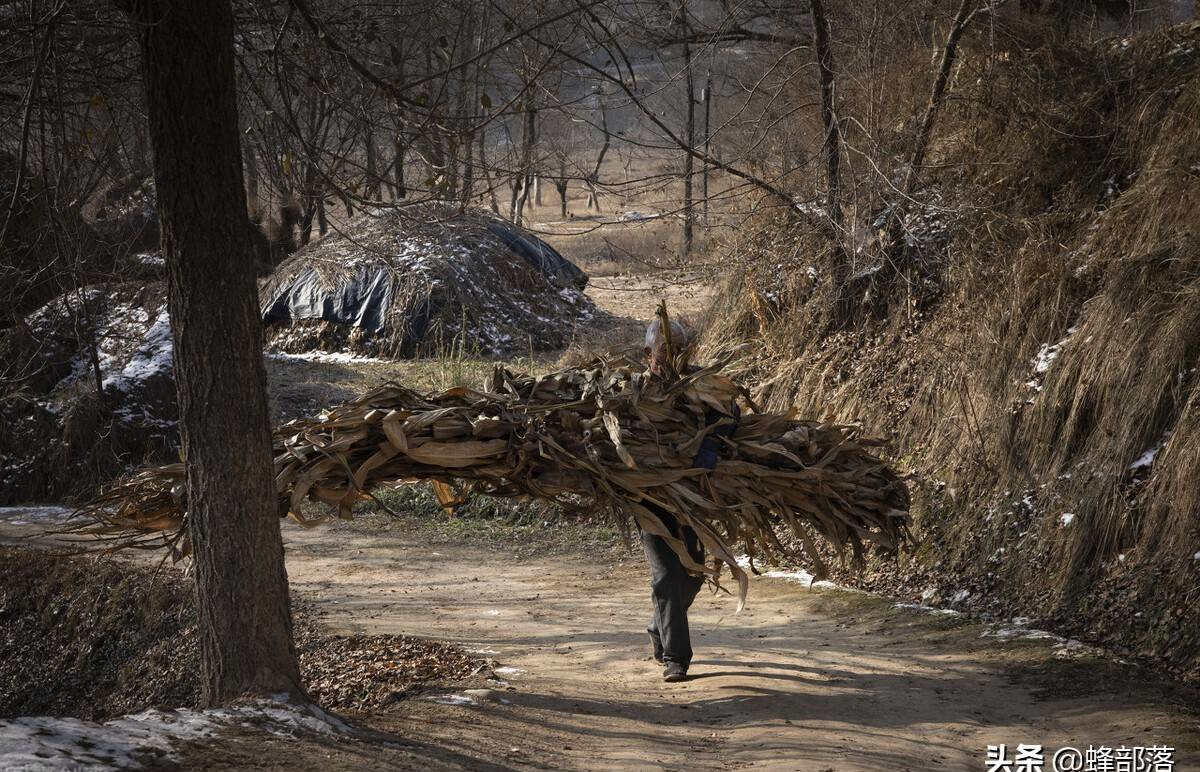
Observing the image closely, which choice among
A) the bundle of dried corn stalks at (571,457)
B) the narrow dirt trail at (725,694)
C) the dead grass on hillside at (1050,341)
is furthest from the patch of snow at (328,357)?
the bundle of dried corn stalks at (571,457)

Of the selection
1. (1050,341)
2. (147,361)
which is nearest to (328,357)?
(147,361)

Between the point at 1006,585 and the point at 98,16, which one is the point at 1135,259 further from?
the point at 98,16

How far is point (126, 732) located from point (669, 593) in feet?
8.84

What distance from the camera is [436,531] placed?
10.3 m

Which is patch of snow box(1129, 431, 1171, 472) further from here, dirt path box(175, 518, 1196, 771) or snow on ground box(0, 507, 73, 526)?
snow on ground box(0, 507, 73, 526)

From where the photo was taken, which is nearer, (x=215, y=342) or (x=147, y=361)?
(x=215, y=342)

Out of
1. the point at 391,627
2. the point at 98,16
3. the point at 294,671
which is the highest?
the point at 98,16

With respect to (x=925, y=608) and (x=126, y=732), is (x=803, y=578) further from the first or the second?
(x=126, y=732)

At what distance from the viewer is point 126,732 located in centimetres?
361

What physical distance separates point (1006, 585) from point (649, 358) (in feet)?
9.72

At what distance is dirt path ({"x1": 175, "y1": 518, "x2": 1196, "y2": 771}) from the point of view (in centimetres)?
436

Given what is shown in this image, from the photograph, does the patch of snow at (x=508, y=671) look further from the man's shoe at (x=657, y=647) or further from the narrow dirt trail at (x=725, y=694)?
the man's shoe at (x=657, y=647)

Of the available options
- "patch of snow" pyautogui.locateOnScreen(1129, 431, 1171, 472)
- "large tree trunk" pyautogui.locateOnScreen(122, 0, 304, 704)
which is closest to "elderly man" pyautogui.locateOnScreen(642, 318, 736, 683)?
"large tree trunk" pyautogui.locateOnScreen(122, 0, 304, 704)

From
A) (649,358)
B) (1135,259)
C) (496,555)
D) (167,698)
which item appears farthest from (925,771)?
(496,555)
